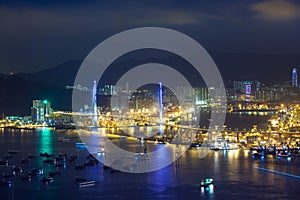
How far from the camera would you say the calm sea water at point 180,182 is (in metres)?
6.90

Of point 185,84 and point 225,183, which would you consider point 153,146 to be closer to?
point 225,183

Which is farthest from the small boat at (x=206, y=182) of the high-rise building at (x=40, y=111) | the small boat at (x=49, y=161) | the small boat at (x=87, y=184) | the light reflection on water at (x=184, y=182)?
the high-rise building at (x=40, y=111)

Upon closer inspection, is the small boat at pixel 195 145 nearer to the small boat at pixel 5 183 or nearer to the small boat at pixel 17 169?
the small boat at pixel 17 169

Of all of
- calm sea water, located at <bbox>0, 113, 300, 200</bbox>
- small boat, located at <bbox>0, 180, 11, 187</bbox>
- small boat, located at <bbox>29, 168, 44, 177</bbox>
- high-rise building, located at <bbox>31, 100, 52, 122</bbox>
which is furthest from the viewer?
high-rise building, located at <bbox>31, 100, 52, 122</bbox>

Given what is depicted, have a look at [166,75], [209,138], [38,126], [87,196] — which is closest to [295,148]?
[209,138]

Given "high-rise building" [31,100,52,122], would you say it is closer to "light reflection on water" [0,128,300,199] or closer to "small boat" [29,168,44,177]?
"light reflection on water" [0,128,300,199]

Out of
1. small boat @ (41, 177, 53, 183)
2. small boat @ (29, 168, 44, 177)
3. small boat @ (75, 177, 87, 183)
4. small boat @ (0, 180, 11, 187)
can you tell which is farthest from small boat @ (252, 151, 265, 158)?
small boat @ (0, 180, 11, 187)

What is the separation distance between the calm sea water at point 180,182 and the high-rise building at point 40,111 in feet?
43.5

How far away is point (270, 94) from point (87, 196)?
18.6 m

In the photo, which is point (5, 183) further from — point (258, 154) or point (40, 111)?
point (40, 111)

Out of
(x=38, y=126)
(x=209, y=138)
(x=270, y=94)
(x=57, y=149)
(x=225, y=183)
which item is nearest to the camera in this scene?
(x=225, y=183)

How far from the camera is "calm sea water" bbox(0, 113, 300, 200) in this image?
22.6 feet

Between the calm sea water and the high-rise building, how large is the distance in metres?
13.2

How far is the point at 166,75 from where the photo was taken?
84.0ft
